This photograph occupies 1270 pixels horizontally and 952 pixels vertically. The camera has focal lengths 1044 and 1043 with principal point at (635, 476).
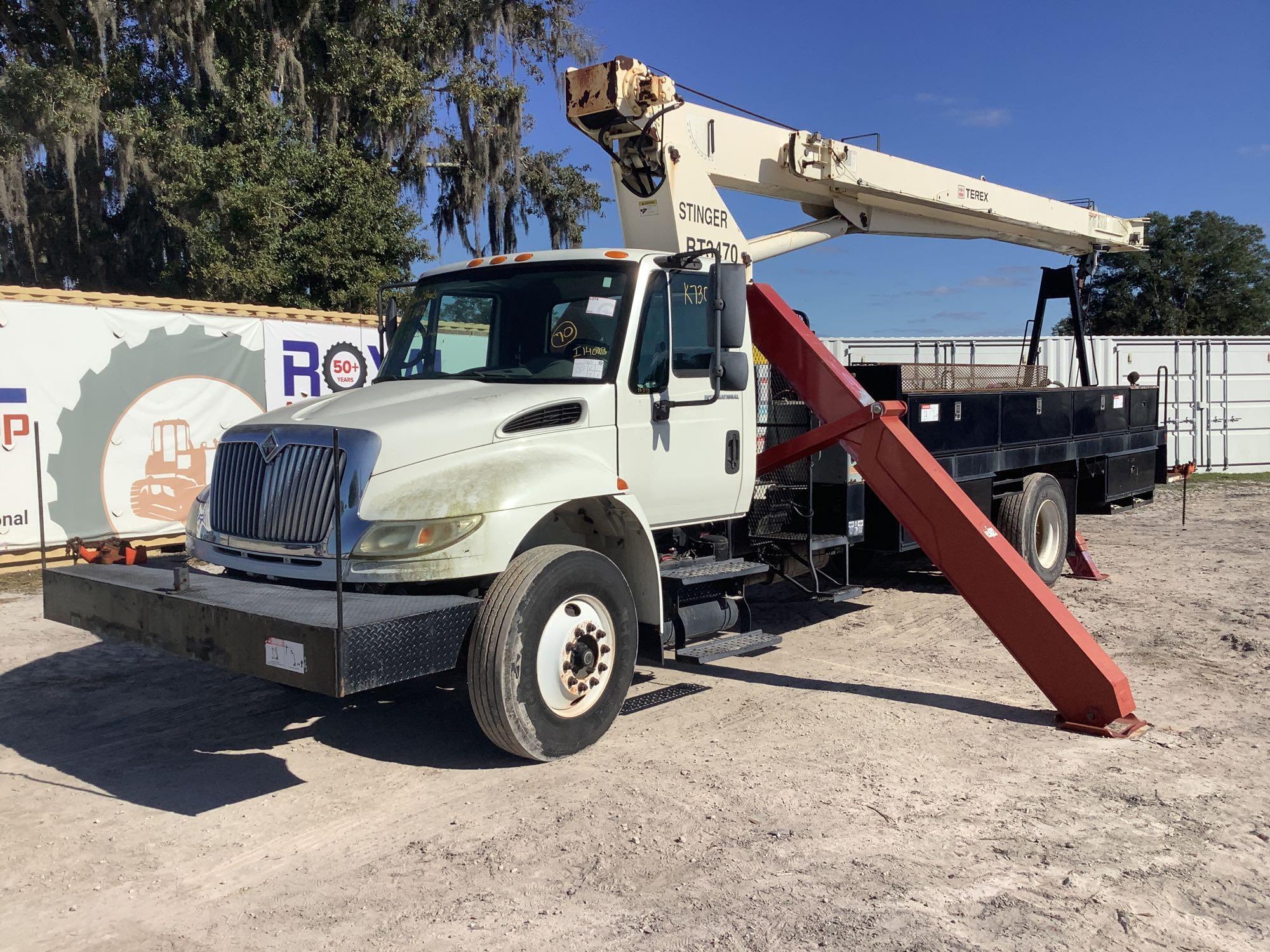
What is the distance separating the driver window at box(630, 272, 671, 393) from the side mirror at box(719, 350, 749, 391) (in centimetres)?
32

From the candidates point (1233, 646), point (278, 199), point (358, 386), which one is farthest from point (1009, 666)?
point (278, 199)

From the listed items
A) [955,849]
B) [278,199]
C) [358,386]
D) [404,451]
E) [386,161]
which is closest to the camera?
[955,849]

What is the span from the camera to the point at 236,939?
11.7 feet

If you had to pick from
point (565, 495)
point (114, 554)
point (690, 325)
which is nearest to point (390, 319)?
point (690, 325)

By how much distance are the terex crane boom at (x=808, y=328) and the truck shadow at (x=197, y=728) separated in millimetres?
2949

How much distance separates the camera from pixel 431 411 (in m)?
5.22

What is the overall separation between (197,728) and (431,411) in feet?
8.03

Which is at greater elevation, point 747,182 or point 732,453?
point 747,182

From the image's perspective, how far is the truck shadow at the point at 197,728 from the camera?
5172 mm

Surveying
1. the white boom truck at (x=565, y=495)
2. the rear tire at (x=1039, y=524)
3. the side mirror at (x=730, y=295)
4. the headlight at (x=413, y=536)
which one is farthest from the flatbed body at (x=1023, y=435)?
the headlight at (x=413, y=536)

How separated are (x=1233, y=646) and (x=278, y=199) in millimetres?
17870

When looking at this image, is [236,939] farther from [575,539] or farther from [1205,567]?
[1205,567]

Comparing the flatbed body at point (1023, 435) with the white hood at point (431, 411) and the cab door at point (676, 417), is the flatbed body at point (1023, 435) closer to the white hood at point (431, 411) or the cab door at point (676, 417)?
the cab door at point (676, 417)

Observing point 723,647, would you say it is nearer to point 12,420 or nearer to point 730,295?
point 730,295
